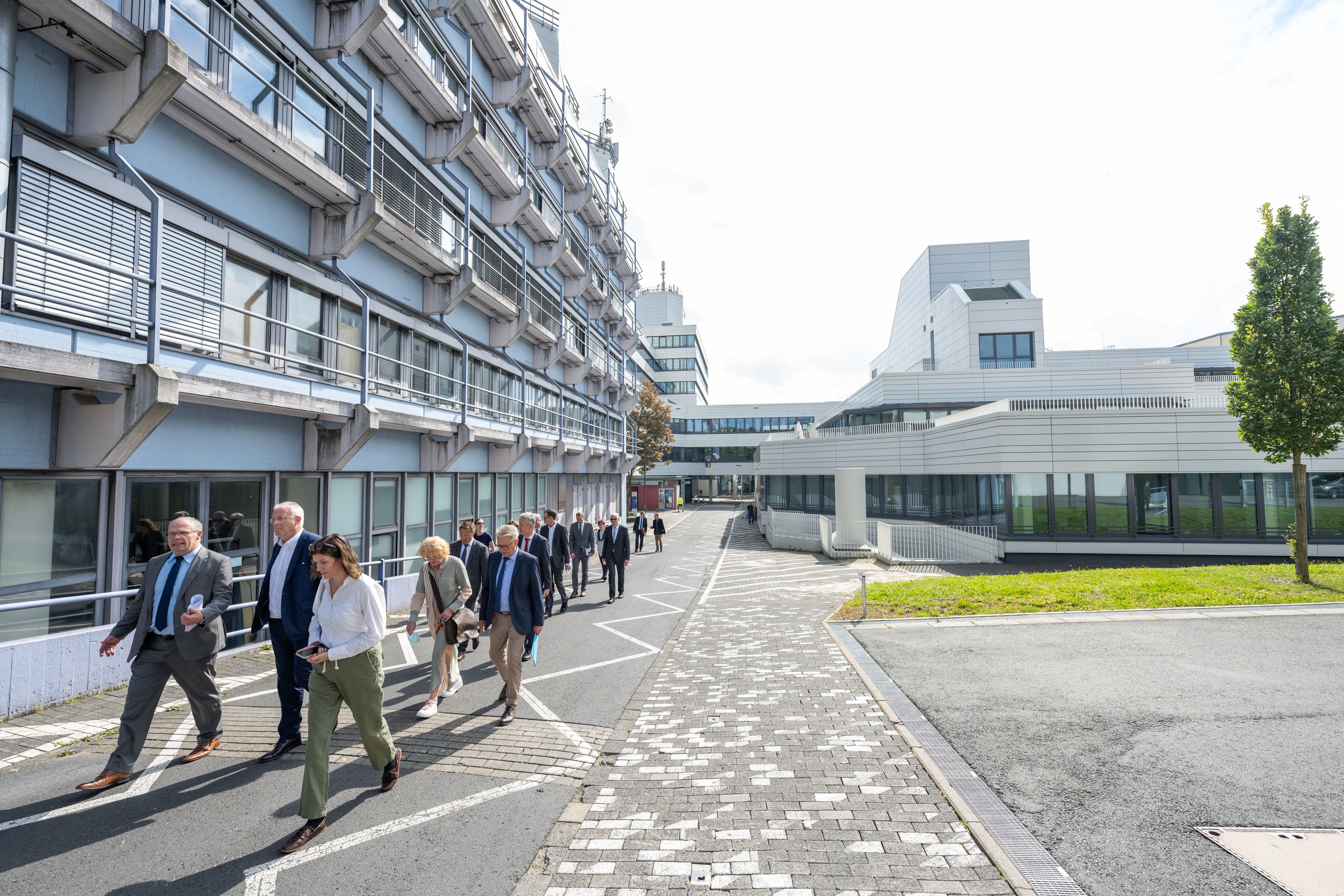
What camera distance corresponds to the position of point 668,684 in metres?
7.62

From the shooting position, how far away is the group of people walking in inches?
171

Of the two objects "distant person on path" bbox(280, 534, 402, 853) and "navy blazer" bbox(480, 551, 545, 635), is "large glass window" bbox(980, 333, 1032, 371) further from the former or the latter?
"distant person on path" bbox(280, 534, 402, 853)

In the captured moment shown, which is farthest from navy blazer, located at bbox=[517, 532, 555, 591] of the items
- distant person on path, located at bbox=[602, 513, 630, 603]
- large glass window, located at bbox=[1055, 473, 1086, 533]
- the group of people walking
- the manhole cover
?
large glass window, located at bbox=[1055, 473, 1086, 533]

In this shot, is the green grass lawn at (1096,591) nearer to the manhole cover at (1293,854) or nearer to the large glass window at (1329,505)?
the large glass window at (1329,505)

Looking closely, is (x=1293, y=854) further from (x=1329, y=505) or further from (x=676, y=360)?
(x=676, y=360)

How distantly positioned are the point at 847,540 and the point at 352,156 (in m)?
19.6

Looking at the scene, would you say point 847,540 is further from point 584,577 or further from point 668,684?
point 668,684

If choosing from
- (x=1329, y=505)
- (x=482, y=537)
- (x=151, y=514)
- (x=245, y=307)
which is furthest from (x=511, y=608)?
(x=1329, y=505)

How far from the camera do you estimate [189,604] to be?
501cm

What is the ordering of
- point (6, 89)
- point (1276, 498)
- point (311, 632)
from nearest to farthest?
1. point (311, 632)
2. point (6, 89)
3. point (1276, 498)

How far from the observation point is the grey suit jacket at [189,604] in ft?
16.3

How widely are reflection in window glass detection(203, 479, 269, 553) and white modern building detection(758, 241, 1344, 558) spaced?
20502 millimetres

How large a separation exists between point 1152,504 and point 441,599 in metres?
22.5

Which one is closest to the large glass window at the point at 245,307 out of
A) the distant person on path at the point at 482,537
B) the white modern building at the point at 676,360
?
the distant person on path at the point at 482,537
